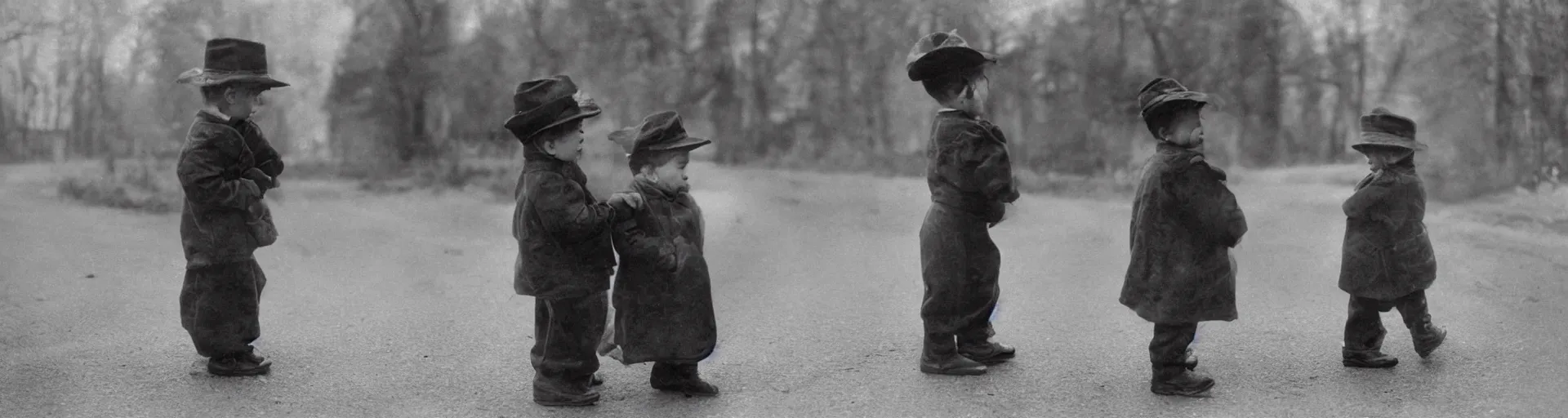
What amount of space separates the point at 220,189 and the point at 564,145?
5.63 feet

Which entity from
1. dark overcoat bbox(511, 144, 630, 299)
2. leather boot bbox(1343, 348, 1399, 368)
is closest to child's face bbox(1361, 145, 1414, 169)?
leather boot bbox(1343, 348, 1399, 368)

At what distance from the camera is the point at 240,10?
13719 millimetres

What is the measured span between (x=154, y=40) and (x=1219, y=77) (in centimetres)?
1311

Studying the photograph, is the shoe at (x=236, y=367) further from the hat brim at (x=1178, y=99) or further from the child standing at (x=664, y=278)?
the hat brim at (x=1178, y=99)

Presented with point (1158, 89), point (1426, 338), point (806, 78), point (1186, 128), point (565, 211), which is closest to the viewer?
point (565, 211)

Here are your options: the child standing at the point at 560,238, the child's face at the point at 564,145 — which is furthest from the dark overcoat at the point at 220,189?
the child's face at the point at 564,145

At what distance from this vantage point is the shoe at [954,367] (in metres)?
5.29

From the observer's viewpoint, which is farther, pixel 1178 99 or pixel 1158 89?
pixel 1158 89

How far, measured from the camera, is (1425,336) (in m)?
5.43

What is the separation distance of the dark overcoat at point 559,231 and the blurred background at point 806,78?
8.34m

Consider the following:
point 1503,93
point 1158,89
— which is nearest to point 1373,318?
point 1158,89

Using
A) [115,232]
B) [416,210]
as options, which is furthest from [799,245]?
[115,232]

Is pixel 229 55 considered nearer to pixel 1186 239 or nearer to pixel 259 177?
pixel 259 177

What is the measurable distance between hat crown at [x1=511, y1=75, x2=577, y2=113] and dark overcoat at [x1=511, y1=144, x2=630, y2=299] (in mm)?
177
